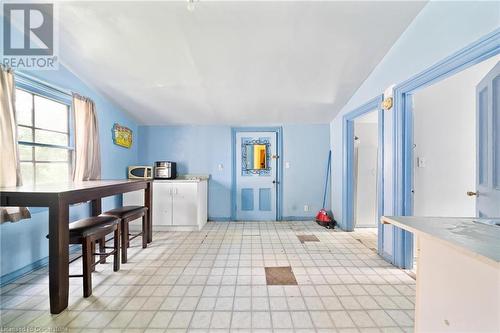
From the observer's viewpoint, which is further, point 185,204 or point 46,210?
point 185,204

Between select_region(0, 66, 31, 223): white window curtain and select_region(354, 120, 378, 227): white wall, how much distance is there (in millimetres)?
4187

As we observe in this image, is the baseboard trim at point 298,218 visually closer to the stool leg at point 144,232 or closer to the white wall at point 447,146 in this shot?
the white wall at point 447,146

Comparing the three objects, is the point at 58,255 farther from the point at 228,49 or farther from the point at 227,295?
the point at 228,49

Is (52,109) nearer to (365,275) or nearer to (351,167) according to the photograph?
(365,275)

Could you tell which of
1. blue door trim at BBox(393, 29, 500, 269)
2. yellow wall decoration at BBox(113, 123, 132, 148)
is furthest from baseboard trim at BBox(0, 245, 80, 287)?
blue door trim at BBox(393, 29, 500, 269)

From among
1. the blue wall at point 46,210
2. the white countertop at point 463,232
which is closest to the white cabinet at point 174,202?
the blue wall at point 46,210

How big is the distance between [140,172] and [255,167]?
2051 millimetres

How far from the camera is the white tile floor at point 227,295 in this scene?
4.65 feet

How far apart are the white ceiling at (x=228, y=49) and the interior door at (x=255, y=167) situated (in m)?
0.89

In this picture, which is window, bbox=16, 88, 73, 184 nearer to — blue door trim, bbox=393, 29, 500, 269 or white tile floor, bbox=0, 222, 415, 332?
white tile floor, bbox=0, 222, 415, 332

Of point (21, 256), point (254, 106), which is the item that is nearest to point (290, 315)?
point (21, 256)

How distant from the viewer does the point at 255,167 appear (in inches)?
165

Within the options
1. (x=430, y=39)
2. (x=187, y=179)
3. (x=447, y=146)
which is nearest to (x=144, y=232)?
(x=187, y=179)
